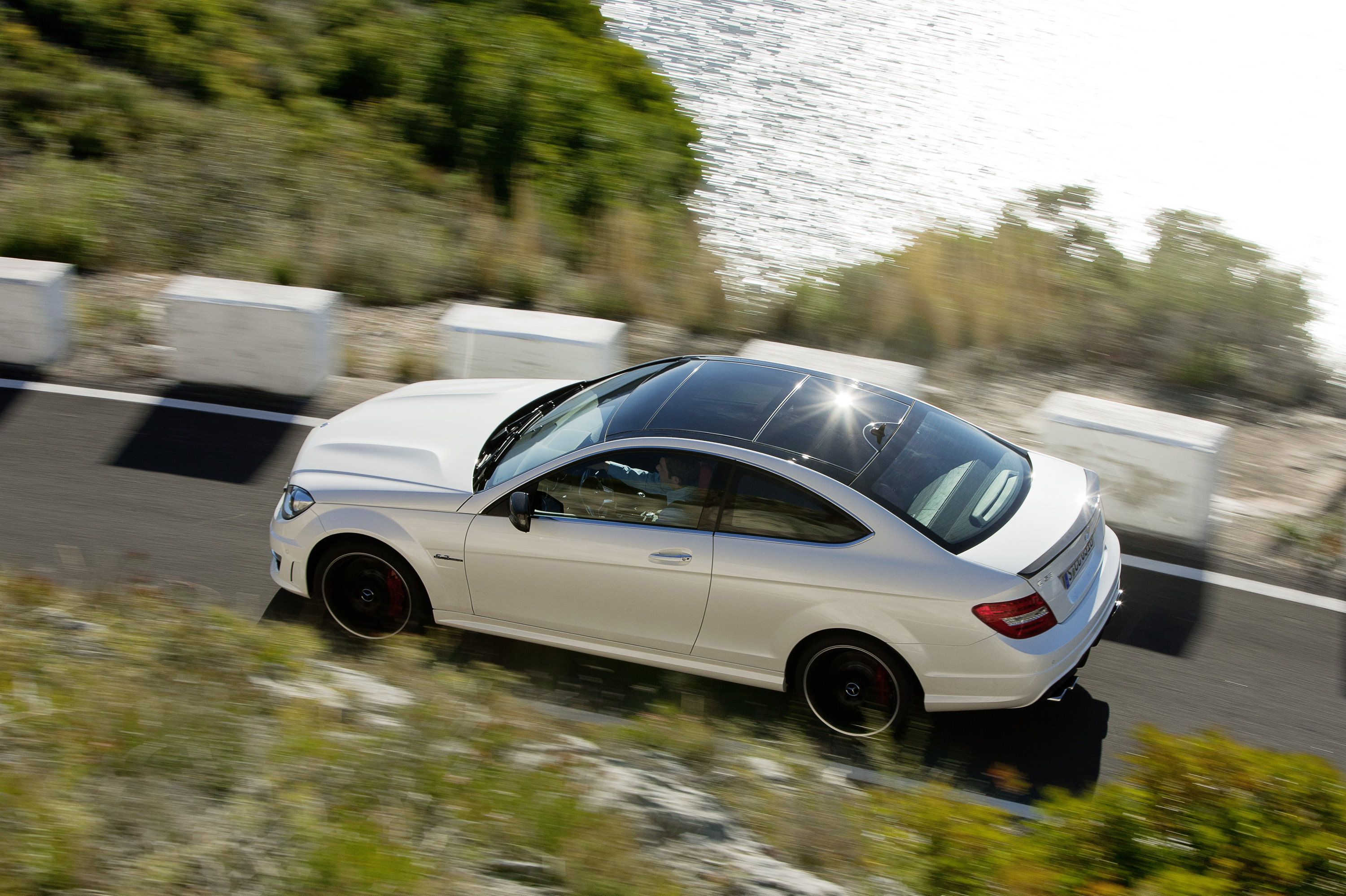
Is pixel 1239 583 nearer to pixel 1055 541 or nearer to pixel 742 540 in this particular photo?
pixel 1055 541

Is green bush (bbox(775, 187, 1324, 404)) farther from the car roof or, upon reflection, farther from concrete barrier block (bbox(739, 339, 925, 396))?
the car roof

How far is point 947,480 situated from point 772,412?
87cm

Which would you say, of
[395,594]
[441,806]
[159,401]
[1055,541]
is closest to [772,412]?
[1055,541]

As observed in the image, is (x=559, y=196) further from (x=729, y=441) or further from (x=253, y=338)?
(x=729, y=441)

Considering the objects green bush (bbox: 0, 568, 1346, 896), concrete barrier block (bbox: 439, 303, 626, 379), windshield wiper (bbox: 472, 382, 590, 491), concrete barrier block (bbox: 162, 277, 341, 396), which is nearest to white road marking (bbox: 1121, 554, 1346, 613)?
green bush (bbox: 0, 568, 1346, 896)

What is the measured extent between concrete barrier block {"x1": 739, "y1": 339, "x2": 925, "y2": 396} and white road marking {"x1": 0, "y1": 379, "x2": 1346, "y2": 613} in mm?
1950

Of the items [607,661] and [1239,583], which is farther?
[1239,583]

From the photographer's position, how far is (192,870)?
3.41 meters

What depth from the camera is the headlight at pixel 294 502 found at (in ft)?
19.0

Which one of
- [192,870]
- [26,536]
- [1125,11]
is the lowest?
[26,536]

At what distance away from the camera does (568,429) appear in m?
5.70

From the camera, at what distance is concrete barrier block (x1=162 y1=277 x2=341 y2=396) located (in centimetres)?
880

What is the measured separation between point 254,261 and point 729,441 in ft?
24.6

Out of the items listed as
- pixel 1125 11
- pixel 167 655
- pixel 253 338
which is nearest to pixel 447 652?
pixel 167 655
